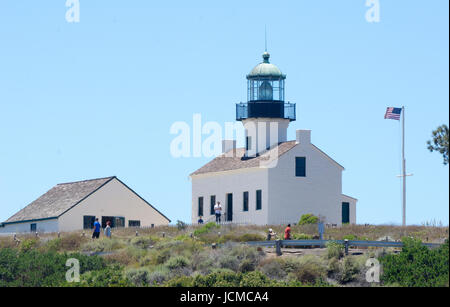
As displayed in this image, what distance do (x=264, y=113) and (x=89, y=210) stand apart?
11.0m

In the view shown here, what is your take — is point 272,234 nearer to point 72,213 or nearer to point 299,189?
point 299,189

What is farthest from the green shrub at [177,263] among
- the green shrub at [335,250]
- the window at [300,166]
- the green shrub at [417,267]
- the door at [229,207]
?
the door at [229,207]

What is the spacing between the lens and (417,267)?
36.1 m

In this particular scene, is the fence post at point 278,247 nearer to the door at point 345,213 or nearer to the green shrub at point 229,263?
the green shrub at point 229,263

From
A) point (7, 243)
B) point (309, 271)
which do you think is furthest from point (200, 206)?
point (309, 271)

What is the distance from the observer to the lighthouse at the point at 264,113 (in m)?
59.7

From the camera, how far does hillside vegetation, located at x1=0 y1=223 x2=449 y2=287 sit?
36.1 m

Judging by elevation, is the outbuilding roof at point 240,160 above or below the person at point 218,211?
above

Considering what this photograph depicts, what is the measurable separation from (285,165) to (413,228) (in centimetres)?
937

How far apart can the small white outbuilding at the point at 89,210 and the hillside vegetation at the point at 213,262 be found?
35.4 feet

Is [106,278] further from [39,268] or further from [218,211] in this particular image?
[218,211]

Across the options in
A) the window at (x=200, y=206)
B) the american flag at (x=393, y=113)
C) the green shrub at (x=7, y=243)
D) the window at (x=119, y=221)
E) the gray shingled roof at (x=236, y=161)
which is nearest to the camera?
the green shrub at (x=7, y=243)
